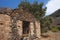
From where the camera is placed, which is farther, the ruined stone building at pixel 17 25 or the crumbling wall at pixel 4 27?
the ruined stone building at pixel 17 25

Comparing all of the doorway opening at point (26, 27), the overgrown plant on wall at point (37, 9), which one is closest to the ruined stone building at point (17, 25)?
the doorway opening at point (26, 27)

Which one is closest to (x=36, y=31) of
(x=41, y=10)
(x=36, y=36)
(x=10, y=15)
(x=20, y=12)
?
(x=36, y=36)

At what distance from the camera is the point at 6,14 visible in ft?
34.0

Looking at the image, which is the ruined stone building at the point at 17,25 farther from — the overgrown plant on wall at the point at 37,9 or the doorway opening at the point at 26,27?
the overgrown plant on wall at the point at 37,9

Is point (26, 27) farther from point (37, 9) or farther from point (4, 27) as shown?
→ point (37, 9)

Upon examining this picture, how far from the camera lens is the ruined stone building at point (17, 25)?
33.1 feet

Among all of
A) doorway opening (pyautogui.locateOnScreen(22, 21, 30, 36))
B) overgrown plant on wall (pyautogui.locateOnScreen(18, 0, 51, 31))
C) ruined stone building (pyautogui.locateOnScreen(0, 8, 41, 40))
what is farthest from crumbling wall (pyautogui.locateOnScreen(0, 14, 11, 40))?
overgrown plant on wall (pyautogui.locateOnScreen(18, 0, 51, 31))

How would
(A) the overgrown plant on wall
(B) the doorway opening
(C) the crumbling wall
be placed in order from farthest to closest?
(A) the overgrown plant on wall
(B) the doorway opening
(C) the crumbling wall

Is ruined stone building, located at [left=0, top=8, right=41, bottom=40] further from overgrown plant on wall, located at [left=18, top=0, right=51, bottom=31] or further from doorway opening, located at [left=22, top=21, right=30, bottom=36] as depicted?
overgrown plant on wall, located at [left=18, top=0, right=51, bottom=31]

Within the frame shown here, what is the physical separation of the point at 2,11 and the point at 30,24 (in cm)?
306

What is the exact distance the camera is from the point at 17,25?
11.0 meters

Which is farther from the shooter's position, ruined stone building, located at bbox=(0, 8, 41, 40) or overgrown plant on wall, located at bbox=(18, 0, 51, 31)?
overgrown plant on wall, located at bbox=(18, 0, 51, 31)

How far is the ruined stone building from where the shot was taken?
10.1 m

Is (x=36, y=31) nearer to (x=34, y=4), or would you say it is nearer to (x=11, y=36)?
(x=11, y=36)
